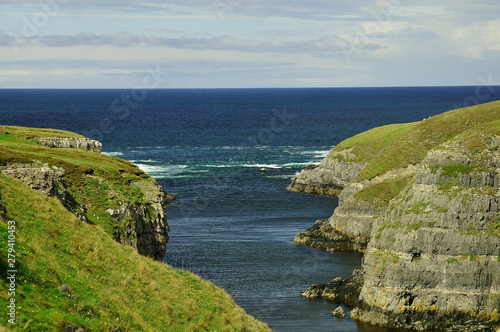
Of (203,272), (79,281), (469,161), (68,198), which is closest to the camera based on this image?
(79,281)

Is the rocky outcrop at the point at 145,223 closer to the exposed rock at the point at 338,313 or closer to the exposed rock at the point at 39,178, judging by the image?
the exposed rock at the point at 39,178

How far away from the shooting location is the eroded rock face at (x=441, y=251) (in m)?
55.4

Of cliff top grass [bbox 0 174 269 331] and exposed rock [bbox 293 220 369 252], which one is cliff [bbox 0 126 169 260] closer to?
cliff top grass [bbox 0 174 269 331]

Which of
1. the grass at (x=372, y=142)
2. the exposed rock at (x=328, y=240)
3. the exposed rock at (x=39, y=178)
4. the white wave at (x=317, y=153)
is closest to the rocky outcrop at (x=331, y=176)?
the grass at (x=372, y=142)

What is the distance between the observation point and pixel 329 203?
11400 cm

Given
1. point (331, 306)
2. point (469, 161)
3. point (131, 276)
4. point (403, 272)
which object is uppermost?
point (469, 161)

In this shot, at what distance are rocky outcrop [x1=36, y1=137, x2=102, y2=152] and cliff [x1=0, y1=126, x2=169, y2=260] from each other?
8.15 meters

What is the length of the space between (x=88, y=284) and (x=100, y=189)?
23.9 metres

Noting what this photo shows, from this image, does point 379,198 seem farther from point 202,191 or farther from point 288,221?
point 202,191

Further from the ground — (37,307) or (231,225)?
(37,307)

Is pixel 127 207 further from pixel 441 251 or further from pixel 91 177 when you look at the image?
pixel 441 251

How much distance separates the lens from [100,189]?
179 ft

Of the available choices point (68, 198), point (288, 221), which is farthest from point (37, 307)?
point (288, 221)

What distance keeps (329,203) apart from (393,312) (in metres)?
57.4
